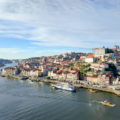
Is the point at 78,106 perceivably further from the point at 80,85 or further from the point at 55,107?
the point at 80,85

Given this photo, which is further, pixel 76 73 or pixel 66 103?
pixel 76 73

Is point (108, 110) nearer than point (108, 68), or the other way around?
point (108, 110)

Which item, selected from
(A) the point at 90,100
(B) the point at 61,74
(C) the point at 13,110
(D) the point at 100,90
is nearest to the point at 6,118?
(C) the point at 13,110

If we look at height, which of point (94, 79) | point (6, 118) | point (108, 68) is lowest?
point (6, 118)

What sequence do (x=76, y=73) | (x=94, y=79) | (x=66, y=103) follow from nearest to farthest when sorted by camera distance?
(x=66, y=103) < (x=94, y=79) < (x=76, y=73)

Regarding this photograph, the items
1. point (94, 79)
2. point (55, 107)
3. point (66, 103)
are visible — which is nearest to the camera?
point (55, 107)

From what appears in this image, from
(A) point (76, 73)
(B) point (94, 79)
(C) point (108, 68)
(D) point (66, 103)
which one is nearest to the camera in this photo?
(D) point (66, 103)

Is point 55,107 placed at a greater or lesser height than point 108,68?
lesser

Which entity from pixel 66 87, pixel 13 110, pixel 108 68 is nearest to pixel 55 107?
pixel 13 110

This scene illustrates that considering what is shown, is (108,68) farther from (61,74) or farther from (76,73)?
(61,74)
